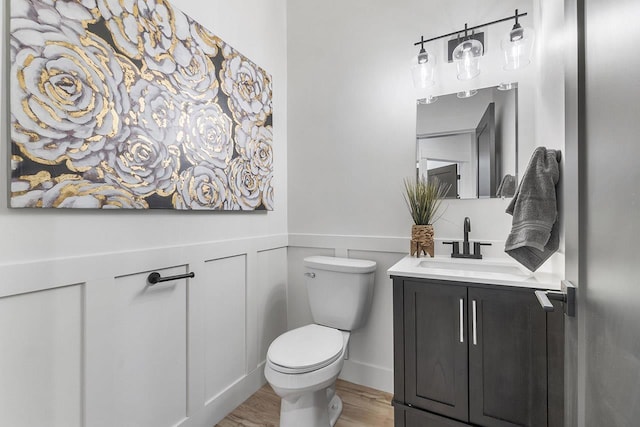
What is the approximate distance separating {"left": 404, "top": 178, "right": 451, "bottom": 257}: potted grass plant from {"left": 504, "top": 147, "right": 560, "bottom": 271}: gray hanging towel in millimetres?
577

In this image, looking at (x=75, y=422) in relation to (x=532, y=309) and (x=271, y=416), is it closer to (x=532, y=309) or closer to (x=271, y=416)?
(x=271, y=416)

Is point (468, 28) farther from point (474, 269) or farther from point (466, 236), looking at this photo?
point (474, 269)

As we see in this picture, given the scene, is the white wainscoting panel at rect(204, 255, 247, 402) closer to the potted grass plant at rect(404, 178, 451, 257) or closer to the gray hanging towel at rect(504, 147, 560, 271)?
the potted grass plant at rect(404, 178, 451, 257)

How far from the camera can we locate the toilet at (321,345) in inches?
54.6

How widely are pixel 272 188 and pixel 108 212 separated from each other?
106cm

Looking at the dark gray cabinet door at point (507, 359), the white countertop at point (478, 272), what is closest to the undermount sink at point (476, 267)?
the white countertop at point (478, 272)

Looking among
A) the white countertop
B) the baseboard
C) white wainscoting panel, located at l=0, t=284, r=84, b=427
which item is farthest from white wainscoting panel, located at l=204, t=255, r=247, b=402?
the white countertop

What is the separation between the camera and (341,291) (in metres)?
1.83

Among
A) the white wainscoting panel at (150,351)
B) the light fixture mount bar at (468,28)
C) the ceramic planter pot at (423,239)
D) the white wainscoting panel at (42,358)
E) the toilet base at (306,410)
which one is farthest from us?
the ceramic planter pot at (423,239)

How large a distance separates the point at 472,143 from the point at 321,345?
140 cm

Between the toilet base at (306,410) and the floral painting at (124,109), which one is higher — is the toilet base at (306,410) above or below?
below

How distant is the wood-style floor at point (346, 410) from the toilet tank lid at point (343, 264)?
802 mm

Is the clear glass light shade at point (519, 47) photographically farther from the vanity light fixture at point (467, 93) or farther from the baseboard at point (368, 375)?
the baseboard at point (368, 375)

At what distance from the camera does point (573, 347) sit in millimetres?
714
